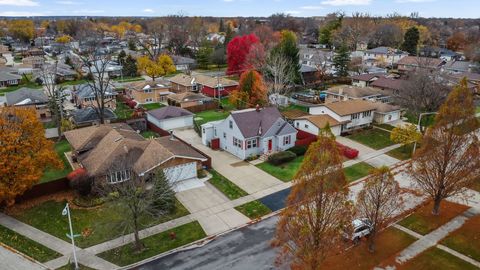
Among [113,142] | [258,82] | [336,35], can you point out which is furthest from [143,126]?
[336,35]

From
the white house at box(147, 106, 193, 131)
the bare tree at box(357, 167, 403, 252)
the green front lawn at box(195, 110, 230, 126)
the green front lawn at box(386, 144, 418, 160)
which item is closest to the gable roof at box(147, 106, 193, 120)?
the white house at box(147, 106, 193, 131)

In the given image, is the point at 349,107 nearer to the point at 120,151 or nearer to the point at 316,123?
the point at 316,123

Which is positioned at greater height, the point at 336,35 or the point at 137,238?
the point at 336,35

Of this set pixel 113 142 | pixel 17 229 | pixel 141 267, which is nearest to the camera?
pixel 141 267

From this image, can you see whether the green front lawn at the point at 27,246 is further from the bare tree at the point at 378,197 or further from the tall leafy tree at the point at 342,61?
the tall leafy tree at the point at 342,61

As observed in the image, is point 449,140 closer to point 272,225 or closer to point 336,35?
point 272,225

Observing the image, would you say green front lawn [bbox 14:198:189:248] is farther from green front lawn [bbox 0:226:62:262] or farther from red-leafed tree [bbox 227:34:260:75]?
red-leafed tree [bbox 227:34:260:75]
